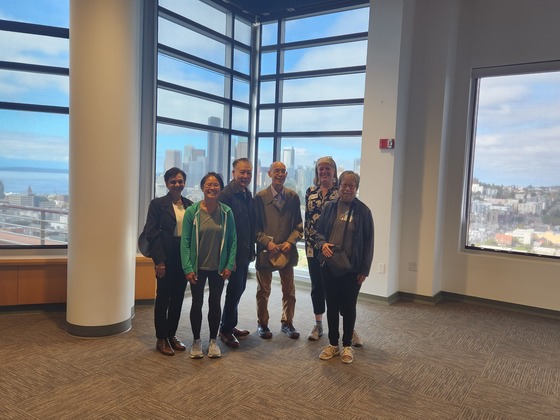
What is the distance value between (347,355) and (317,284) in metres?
0.67

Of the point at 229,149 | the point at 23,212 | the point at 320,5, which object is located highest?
the point at 320,5

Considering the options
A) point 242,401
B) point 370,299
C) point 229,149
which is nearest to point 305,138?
point 229,149

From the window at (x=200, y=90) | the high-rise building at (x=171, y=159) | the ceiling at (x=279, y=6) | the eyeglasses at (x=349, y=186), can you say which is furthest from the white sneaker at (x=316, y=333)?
the ceiling at (x=279, y=6)

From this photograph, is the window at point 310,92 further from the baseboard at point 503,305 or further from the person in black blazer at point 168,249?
the person in black blazer at point 168,249

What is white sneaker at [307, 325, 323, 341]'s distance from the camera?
3920 mm

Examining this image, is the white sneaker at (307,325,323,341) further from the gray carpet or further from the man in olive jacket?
the man in olive jacket

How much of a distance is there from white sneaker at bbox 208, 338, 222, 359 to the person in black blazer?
0.29 m

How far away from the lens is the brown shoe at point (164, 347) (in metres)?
3.47

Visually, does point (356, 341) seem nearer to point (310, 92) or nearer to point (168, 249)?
point (168, 249)

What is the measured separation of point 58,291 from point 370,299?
3.30 m

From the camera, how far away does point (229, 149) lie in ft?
20.4

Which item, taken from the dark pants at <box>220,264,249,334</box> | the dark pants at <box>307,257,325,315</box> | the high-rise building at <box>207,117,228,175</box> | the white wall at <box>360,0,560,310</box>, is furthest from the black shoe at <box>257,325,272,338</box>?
the high-rise building at <box>207,117,228,175</box>

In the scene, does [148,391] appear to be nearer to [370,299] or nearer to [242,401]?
[242,401]

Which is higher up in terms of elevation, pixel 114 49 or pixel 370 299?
pixel 114 49
